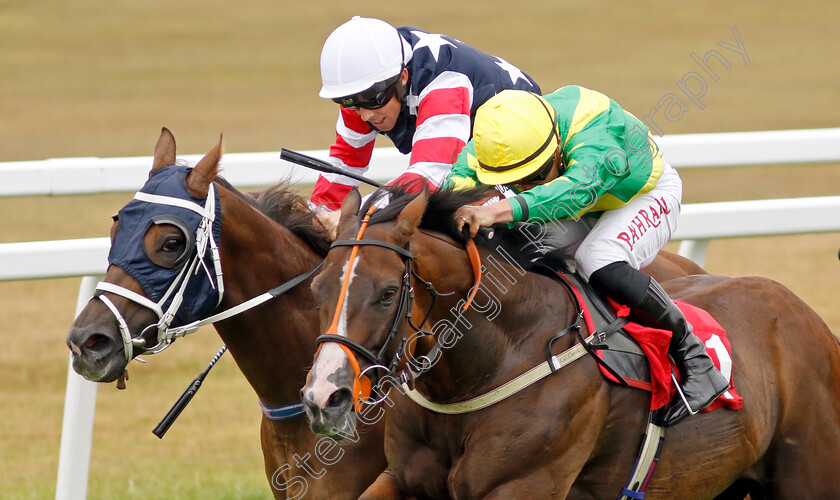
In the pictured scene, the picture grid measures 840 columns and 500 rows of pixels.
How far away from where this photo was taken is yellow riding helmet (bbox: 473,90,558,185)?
10.8 ft

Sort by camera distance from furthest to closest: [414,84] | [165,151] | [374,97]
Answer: [414,84]
[374,97]
[165,151]

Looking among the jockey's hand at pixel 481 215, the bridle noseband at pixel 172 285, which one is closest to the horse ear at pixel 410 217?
the jockey's hand at pixel 481 215

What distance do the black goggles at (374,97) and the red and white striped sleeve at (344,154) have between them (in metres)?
0.47

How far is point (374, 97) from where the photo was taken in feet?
12.3

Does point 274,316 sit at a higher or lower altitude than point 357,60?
lower

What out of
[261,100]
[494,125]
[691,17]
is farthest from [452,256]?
[691,17]

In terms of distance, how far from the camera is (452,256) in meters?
3.11

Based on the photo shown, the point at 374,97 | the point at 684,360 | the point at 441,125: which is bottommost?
the point at 684,360

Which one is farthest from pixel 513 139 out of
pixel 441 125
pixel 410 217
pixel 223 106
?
pixel 223 106

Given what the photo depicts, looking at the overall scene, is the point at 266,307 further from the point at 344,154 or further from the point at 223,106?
the point at 223,106

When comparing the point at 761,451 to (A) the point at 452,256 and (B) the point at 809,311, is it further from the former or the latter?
(A) the point at 452,256

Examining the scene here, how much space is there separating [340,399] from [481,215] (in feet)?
2.40

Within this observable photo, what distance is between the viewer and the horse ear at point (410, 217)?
9.77ft

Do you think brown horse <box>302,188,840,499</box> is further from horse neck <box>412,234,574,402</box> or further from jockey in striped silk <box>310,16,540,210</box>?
jockey in striped silk <box>310,16,540,210</box>
